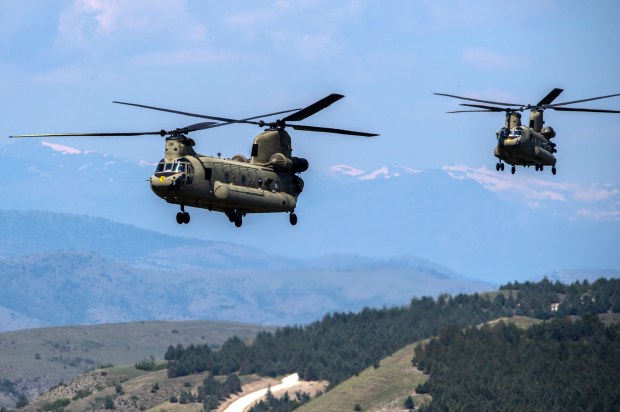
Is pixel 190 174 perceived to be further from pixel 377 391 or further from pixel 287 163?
pixel 377 391

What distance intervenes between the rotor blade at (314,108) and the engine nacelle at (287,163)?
2.31 m

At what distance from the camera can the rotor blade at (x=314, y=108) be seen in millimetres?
71250

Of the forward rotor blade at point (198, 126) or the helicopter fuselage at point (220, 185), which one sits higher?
the forward rotor blade at point (198, 126)

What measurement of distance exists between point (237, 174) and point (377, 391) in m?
118

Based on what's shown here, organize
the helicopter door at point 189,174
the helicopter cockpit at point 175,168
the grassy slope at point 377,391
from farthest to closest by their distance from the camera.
→ the grassy slope at point 377,391
the helicopter cockpit at point 175,168
the helicopter door at point 189,174

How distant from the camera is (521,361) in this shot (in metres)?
192

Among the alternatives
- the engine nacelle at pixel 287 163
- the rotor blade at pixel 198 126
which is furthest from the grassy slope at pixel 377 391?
the rotor blade at pixel 198 126

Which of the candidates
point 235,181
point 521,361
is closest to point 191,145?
point 235,181

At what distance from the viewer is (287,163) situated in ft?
251

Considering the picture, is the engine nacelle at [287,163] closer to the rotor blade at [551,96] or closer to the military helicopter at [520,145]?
the military helicopter at [520,145]

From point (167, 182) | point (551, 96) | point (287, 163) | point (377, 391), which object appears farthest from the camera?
point (377, 391)

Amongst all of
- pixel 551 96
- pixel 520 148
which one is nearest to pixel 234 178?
pixel 520 148

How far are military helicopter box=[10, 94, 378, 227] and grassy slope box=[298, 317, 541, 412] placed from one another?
105766mm

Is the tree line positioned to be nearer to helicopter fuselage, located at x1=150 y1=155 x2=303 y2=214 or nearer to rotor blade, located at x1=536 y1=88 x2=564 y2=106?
rotor blade, located at x1=536 y1=88 x2=564 y2=106
